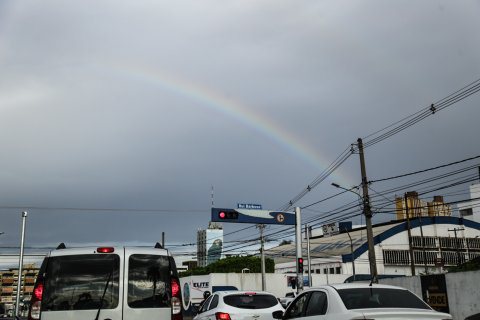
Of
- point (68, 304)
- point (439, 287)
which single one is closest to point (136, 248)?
point (68, 304)

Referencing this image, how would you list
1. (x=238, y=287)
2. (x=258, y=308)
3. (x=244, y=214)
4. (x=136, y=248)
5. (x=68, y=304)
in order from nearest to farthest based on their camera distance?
(x=68, y=304), (x=136, y=248), (x=258, y=308), (x=244, y=214), (x=238, y=287)

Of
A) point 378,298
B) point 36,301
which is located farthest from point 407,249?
point 36,301

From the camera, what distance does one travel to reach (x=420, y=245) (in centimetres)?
7212

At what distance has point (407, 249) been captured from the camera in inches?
2822

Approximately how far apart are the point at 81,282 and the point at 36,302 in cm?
61

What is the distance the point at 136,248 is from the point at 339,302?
10.0 feet

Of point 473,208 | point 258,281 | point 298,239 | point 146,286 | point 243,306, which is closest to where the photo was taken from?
point 146,286

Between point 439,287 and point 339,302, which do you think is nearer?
point 339,302

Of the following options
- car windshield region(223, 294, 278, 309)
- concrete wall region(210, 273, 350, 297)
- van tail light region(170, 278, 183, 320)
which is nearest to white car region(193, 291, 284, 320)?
car windshield region(223, 294, 278, 309)

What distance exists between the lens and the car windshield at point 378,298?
7.55 metres

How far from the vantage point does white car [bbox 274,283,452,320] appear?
7.01m

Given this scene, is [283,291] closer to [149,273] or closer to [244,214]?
[244,214]

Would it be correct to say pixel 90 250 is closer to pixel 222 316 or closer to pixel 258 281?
pixel 222 316

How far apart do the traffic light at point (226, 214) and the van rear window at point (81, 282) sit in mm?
21499
